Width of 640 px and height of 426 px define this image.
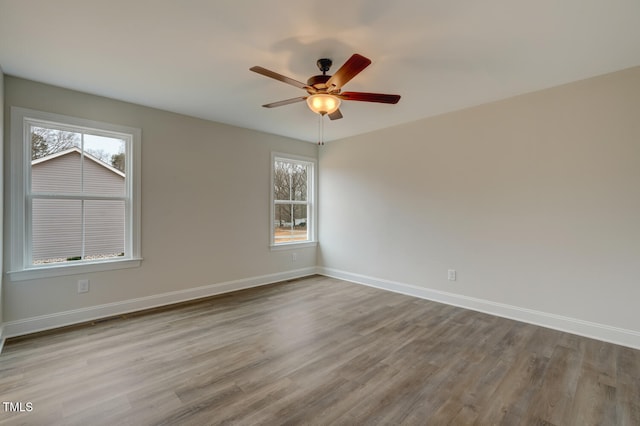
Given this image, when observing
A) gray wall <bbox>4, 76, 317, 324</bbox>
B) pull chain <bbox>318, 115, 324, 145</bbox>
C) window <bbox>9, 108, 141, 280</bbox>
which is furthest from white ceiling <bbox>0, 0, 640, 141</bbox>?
pull chain <bbox>318, 115, 324, 145</bbox>

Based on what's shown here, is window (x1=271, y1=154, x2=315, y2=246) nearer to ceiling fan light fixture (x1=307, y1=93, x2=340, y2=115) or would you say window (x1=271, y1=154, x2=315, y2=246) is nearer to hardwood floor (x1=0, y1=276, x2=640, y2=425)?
Answer: hardwood floor (x1=0, y1=276, x2=640, y2=425)

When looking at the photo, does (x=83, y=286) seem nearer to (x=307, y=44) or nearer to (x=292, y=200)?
(x=292, y=200)

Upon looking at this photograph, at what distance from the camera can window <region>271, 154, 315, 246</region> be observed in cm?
507

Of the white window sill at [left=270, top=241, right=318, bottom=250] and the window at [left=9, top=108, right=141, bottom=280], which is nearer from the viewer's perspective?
the window at [left=9, top=108, right=141, bottom=280]

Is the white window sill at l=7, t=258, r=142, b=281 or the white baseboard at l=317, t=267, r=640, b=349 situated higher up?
the white window sill at l=7, t=258, r=142, b=281

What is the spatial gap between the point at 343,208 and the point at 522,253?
2.75 metres

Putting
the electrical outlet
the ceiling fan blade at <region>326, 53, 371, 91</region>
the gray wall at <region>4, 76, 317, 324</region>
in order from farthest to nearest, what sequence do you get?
1. the electrical outlet
2. the gray wall at <region>4, 76, 317, 324</region>
3. the ceiling fan blade at <region>326, 53, 371, 91</region>

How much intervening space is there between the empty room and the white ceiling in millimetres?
21

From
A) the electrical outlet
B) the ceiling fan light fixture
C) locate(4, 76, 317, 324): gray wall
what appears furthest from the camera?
the electrical outlet

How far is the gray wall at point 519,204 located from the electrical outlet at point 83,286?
12.2 ft

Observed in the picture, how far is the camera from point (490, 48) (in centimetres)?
235

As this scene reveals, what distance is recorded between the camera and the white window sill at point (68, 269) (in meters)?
2.89

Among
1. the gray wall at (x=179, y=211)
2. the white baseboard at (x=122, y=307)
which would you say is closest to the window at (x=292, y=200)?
the gray wall at (x=179, y=211)

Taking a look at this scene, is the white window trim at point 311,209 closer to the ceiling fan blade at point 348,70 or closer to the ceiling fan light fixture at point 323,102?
the ceiling fan light fixture at point 323,102
